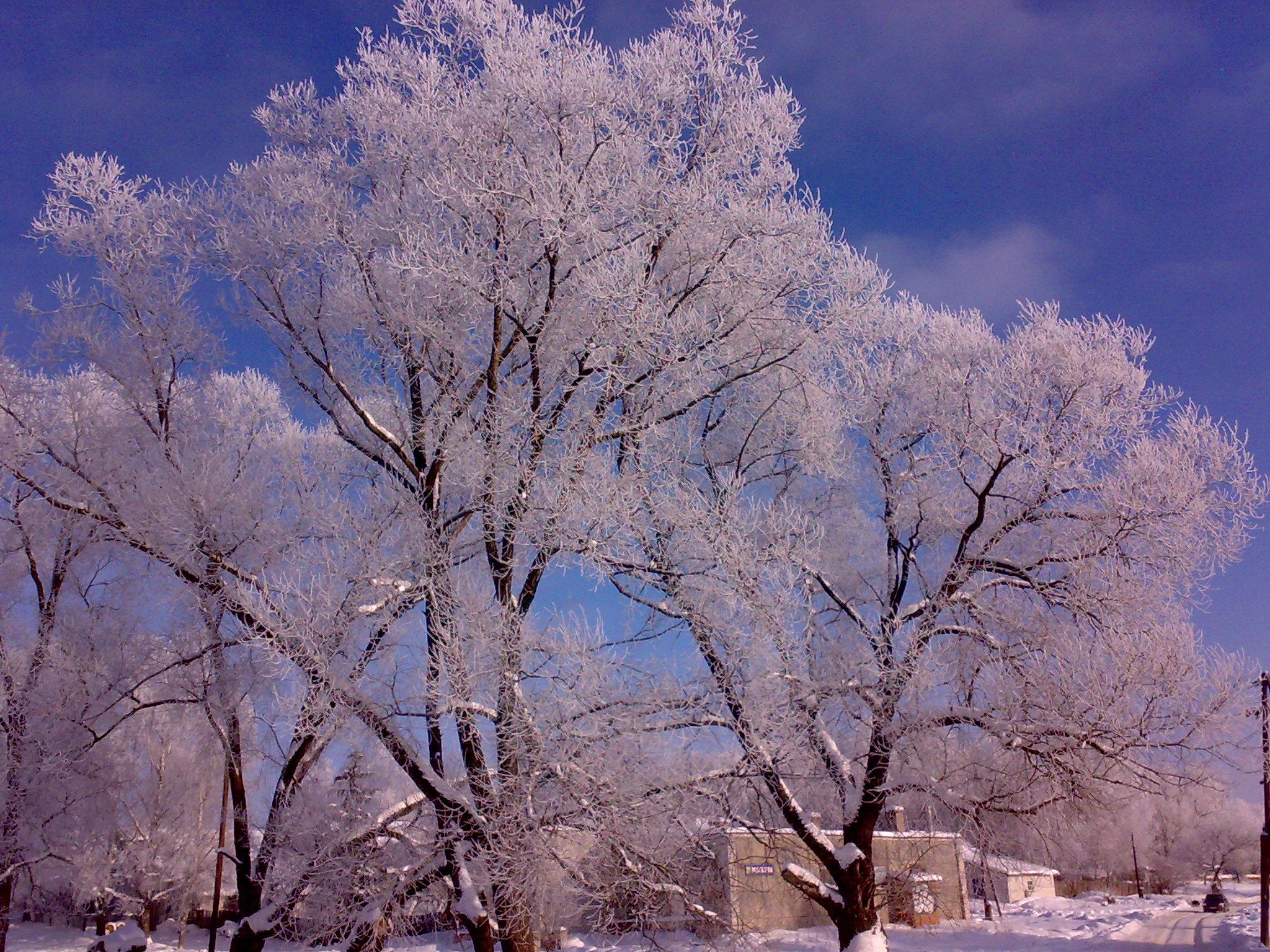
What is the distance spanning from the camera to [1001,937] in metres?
23.9

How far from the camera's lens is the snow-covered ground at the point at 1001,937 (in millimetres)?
11023

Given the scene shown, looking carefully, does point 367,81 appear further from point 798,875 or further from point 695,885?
point 798,875

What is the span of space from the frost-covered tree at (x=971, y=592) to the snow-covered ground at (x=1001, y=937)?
2.66 m

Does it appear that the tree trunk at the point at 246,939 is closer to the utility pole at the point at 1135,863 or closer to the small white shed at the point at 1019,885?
the small white shed at the point at 1019,885

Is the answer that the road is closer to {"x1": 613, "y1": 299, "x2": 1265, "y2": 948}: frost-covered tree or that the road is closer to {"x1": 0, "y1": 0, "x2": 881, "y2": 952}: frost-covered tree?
{"x1": 613, "y1": 299, "x2": 1265, "y2": 948}: frost-covered tree

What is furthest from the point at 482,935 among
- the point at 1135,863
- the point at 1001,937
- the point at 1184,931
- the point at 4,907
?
the point at 1135,863

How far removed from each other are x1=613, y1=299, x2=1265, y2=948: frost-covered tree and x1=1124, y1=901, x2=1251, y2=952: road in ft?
56.2

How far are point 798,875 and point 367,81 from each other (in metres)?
11.9

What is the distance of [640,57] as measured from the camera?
10625 mm

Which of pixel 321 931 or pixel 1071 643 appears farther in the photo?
pixel 1071 643

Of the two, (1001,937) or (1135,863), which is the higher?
(1001,937)

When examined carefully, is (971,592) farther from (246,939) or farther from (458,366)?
(246,939)

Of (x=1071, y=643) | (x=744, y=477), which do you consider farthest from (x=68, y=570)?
(x=1071, y=643)

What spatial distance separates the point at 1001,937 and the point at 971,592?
1714 centimetres
